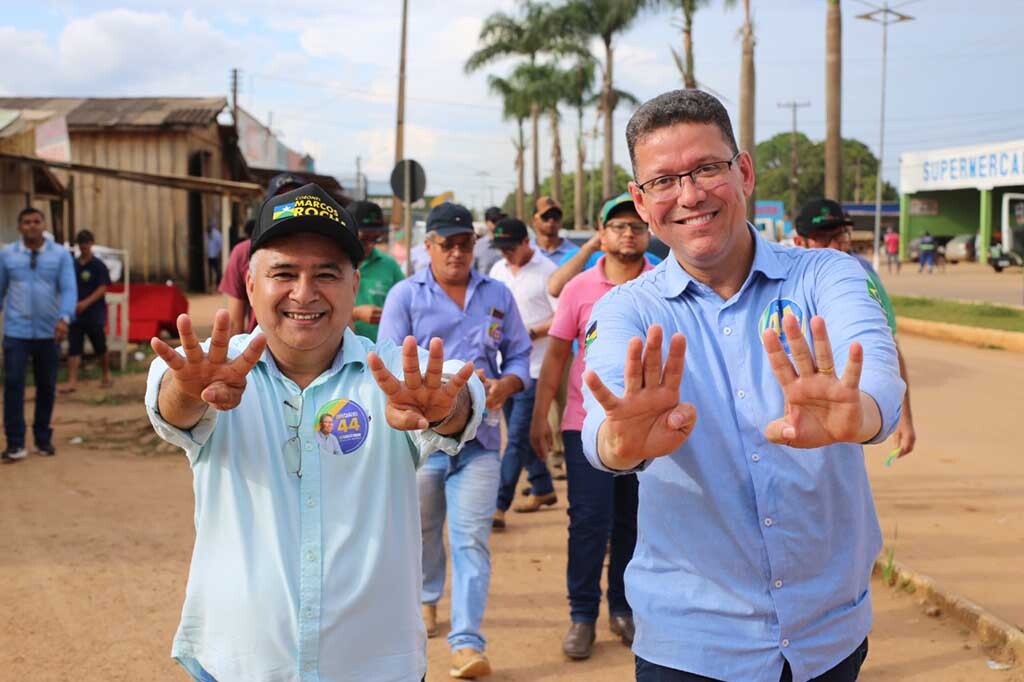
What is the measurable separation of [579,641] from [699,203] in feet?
10.5

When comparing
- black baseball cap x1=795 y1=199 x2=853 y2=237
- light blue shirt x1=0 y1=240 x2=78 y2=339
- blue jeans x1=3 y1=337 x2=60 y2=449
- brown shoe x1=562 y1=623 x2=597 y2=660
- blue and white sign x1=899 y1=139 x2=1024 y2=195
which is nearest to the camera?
brown shoe x1=562 y1=623 x2=597 y2=660

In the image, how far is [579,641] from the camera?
5.23 metres

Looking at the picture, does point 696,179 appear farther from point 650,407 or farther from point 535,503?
point 535,503

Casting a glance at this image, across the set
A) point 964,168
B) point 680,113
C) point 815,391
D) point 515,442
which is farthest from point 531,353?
point 964,168

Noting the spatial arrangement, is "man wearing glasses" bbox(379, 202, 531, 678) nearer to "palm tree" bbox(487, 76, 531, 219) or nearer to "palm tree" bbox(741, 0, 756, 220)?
"palm tree" bbox(741, 0, 756, 220)

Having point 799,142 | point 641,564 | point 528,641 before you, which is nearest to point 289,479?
point 641,564

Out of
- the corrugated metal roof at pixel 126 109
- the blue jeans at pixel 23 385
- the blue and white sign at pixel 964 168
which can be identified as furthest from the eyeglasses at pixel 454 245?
the blue and white sign at pixel 964 168

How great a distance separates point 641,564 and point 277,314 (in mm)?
1090

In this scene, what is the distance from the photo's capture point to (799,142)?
118 m

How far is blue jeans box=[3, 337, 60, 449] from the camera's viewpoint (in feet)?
30.4

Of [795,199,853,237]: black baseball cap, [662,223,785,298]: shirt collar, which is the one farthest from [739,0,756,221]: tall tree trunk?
[662,223,785,298]: shirt collar

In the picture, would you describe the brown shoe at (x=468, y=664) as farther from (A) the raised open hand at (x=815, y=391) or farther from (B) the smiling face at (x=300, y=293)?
(A) the raised open hand at (x=815, y=391)

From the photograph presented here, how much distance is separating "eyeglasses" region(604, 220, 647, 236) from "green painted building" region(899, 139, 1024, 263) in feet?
116

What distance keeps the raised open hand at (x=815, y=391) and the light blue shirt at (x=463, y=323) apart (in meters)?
3.39
